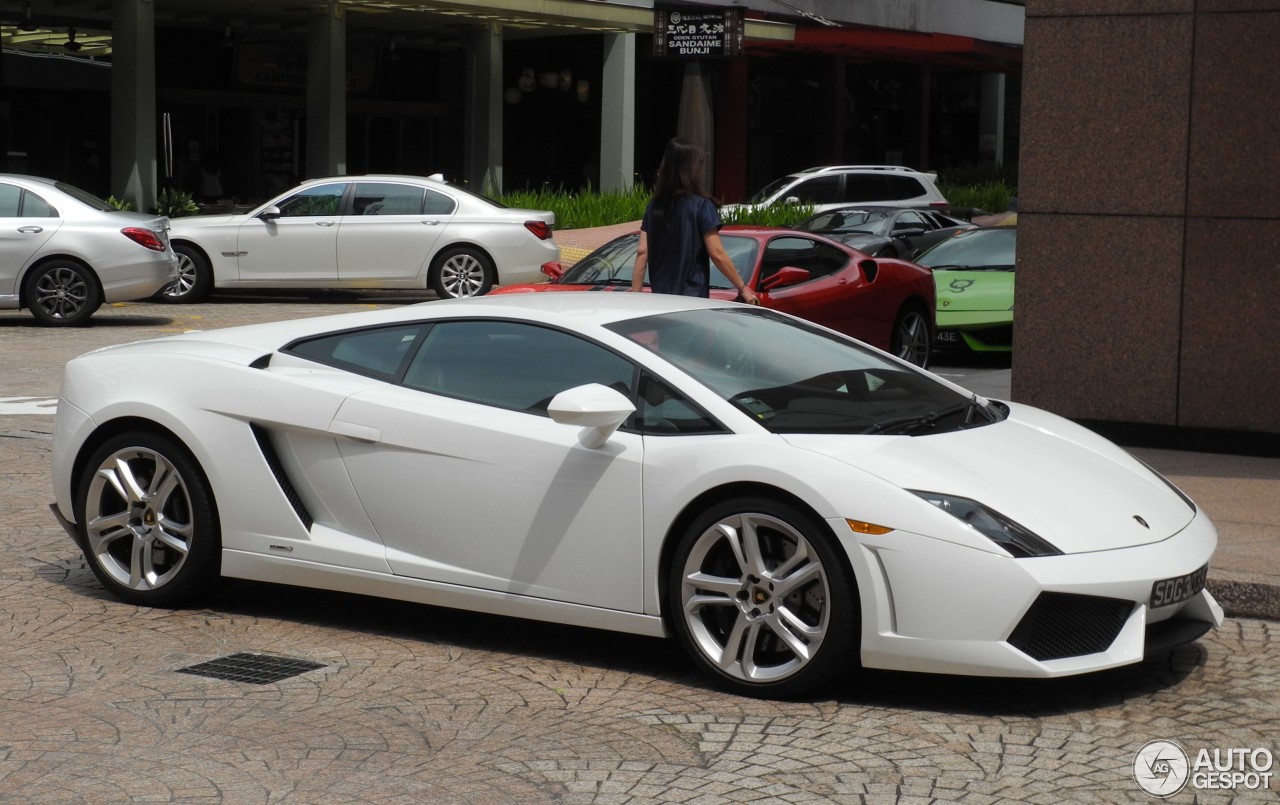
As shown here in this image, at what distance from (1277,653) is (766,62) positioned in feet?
117

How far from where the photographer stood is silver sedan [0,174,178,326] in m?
17.0

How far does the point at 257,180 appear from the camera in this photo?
34.6 metres

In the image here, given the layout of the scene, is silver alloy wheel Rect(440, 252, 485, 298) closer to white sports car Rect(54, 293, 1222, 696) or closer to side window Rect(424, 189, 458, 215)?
side window Rect(424, 189, 458, 215)

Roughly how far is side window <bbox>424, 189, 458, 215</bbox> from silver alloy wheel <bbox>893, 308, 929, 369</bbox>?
24.4 feet

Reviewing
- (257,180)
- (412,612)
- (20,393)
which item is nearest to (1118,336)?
(412,612)

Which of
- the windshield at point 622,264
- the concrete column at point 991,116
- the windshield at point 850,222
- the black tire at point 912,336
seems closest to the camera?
the windshield at point 622,264

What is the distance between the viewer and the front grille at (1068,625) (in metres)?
5.04

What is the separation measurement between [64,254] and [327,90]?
11.5 meters

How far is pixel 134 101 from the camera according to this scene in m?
26.1

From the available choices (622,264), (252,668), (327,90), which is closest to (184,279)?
(327,90)

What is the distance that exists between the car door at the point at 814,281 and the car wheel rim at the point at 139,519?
6.89 metres

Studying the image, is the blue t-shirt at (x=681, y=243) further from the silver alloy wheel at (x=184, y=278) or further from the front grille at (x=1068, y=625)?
the silver alloy wheel at (x=184, y=278)

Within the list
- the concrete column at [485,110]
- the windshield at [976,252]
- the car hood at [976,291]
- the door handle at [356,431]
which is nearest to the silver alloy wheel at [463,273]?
the windshield at [976,252]
